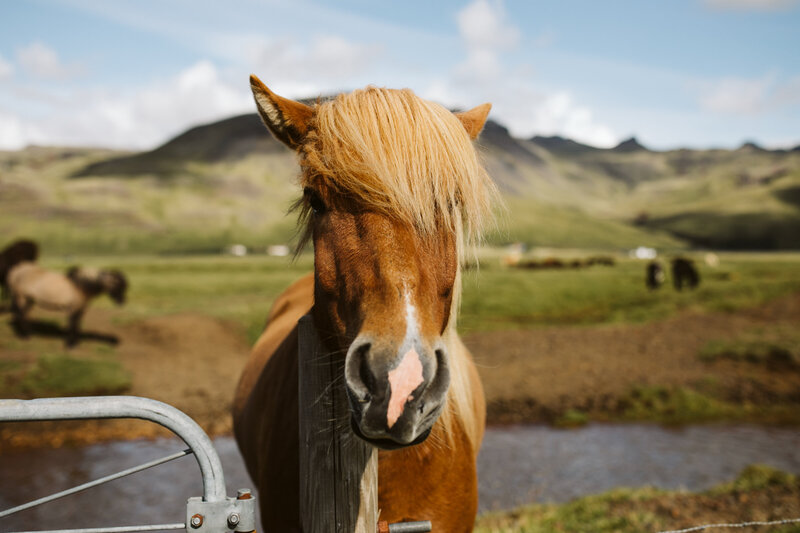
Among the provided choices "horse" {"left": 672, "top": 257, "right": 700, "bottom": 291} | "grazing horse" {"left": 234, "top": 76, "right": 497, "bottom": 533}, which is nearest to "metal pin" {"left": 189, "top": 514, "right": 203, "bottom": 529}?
"grazing horse" {"left": 234, "top": 76, "right": 497, "bottom": 533}

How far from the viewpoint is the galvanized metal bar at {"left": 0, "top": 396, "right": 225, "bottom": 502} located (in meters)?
1.88

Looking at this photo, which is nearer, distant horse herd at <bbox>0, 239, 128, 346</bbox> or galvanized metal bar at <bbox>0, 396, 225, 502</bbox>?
galvanized metal bar at <bbox>0, 396, 225, 502</bbox>

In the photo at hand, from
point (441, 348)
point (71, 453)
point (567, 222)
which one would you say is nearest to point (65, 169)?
point (567, 222)

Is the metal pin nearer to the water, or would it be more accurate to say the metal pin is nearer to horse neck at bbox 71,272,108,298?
the water

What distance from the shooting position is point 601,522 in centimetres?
691

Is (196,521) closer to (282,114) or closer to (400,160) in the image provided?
(400,160)

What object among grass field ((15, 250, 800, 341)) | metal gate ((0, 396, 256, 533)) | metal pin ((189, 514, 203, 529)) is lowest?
grass field ((15, 250, 800, 341))

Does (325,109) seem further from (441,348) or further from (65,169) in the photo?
(65,169)

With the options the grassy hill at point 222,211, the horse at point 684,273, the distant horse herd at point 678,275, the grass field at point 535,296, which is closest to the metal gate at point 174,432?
the grass field at point 535,296

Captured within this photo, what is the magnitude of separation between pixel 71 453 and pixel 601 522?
10665 mm

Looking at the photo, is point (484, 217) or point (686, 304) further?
point (686, 304)

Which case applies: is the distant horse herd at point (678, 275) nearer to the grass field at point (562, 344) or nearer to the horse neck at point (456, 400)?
the grass field at point (562, 344)

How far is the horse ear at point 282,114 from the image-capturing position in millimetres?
2576

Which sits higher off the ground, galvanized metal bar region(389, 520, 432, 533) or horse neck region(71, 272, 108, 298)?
horse neck region(71, 272, 108, 298)
